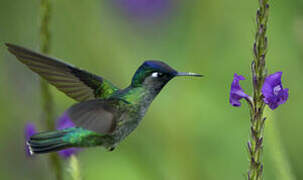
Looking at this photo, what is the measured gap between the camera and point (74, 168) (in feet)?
8.68

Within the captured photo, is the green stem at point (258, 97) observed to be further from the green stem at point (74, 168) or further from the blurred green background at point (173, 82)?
the blurred green background at point (173, 82)

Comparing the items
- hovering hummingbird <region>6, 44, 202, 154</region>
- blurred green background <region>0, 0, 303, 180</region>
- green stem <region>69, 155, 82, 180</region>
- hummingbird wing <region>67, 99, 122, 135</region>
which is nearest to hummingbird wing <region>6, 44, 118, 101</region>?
hovering hummingbird <region>6, 44, 202, 154</region>

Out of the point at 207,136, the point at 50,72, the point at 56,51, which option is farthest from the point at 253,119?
the point at 56,51

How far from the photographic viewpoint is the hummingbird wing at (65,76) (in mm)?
2158

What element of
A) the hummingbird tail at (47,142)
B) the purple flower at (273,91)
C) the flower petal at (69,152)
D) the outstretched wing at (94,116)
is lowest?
the flower petal at (69,152)

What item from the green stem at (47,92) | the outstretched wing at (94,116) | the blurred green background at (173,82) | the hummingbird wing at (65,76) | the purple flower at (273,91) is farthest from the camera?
the blurred green background at (173,82)

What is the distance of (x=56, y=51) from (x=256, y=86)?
4.37m

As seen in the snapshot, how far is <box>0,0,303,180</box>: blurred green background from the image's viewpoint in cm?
433

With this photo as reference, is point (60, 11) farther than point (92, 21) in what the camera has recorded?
Yes

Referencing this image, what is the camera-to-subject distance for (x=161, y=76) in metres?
2.15

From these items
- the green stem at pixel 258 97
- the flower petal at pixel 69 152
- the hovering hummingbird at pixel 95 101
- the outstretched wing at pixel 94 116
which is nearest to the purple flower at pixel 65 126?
the flower petal at pixel 69 152

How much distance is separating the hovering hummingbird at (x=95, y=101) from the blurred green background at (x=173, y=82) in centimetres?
151

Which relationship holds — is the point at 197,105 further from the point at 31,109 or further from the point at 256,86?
the point at 256,86

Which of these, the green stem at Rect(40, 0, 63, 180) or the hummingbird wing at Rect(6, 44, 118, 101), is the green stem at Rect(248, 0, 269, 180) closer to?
the hummingbird wing at Rect(6, 44, 118, 101)
